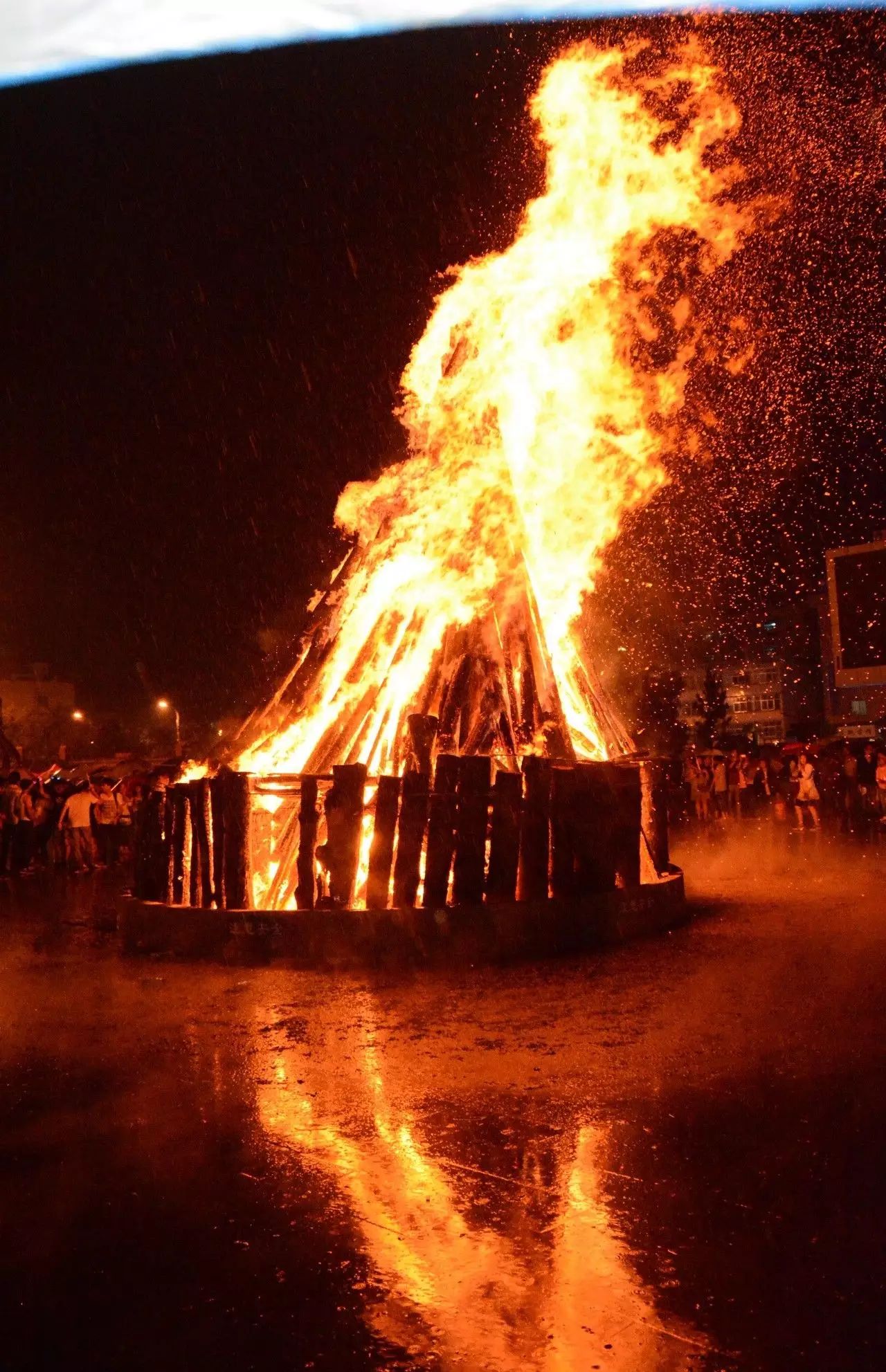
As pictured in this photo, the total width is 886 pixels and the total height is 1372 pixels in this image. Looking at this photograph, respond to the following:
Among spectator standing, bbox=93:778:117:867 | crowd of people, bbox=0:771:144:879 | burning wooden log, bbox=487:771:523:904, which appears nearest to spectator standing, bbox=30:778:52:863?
crowd of people, bbox=0:771:144:879

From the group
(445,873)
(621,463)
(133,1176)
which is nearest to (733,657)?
(621,463)

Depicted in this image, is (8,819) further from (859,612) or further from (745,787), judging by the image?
(859,612)

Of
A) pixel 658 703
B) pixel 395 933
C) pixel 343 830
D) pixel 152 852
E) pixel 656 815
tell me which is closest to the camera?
pixel 395 933

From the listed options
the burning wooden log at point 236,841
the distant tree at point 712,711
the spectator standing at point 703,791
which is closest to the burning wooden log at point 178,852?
the burning wooden log at point 236,841

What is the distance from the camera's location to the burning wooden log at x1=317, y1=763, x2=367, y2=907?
8219 millimetres

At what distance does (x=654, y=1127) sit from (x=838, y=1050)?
150cm

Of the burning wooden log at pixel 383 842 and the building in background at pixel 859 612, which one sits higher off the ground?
the building in background at pixel 859 612

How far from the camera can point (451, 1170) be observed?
164 inches

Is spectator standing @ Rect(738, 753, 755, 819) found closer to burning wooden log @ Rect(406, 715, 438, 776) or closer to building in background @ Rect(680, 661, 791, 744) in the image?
burning wooden log @ Rect(406, 715, 438, 776)

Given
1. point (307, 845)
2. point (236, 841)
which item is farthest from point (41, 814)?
point (307, 845)

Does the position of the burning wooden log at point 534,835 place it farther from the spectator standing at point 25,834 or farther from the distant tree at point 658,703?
the distant tree at point 658,703

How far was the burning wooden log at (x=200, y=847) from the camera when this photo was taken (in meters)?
8.60

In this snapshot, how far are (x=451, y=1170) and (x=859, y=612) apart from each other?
26527mm

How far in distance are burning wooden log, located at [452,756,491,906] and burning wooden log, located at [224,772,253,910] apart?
166cm
